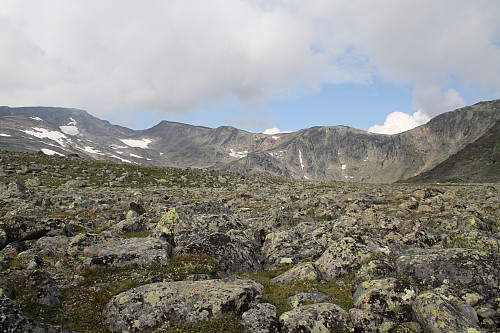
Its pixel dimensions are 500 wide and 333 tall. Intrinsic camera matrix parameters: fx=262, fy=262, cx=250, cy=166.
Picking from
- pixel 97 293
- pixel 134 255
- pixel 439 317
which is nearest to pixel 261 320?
pixel 439 317

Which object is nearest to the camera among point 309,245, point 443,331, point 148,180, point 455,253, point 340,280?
point 443,331

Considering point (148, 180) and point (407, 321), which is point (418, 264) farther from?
point (148, 180)

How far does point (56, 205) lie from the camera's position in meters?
37.5

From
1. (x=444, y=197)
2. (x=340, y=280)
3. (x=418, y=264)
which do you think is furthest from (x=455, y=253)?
(x=444, y=197)

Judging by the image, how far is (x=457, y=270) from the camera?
13.1 m

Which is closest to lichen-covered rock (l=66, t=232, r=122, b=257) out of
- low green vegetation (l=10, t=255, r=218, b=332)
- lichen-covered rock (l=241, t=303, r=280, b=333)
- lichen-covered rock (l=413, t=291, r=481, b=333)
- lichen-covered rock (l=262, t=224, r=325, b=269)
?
low green vegetation (l=10, t=255, r=218, b=332)

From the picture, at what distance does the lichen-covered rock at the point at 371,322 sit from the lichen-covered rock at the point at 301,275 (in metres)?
4.48

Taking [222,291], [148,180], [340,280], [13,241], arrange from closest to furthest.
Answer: [222,291] < [340,280] < [13,241] < [148,180]

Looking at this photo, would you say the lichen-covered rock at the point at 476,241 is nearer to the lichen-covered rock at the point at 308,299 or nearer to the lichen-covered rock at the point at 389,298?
the lichen-covered rock at the point at 389,298

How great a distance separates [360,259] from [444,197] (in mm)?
39908

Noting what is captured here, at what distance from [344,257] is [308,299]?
16.2ft

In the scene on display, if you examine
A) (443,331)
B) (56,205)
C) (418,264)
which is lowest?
(56,205)

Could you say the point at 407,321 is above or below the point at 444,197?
below

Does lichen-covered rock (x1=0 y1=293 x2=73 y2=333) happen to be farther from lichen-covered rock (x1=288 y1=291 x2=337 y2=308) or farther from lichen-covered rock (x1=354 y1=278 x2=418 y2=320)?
lichen-covered rock (x1=354 y1=278 x2=418 y2=320)
